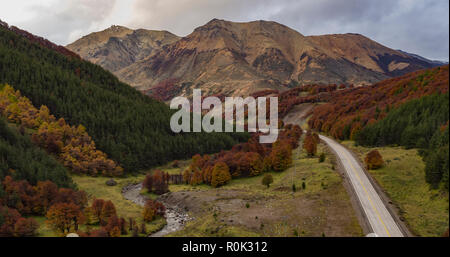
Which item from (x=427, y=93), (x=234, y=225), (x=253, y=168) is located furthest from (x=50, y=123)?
(x=427, y=93)

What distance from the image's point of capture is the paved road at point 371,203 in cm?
4079

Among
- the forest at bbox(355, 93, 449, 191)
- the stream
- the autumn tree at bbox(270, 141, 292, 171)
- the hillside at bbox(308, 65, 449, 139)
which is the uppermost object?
the hillside at bbox(308, 65, 449, 139)

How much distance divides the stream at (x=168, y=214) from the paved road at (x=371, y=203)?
133 ft

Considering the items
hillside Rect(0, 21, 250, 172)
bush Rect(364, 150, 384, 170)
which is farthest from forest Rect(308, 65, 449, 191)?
hillside Rect(0, 21, 250, 172)

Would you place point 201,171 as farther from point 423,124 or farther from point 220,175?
point 423,124

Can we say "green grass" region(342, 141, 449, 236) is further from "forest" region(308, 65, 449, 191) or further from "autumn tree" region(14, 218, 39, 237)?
"autumn tree" region(14, 218, 39, 237)

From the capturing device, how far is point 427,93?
3706cm

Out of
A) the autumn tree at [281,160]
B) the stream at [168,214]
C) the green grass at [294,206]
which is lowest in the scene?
the stream at [168,214]

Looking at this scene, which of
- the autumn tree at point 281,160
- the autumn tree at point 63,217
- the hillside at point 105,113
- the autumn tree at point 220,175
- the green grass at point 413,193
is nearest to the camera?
the green grass at point 413,193

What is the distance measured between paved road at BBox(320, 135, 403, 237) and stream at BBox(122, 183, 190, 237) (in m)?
40.6

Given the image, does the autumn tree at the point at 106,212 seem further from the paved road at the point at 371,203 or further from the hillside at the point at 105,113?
the hillside at the point at 105,113

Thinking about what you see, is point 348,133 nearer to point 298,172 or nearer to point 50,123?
point 298,172

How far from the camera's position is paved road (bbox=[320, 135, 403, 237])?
4079 centimetres

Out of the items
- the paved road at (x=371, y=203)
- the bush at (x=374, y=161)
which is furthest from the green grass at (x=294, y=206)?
the bush at (x=374, y=161)
